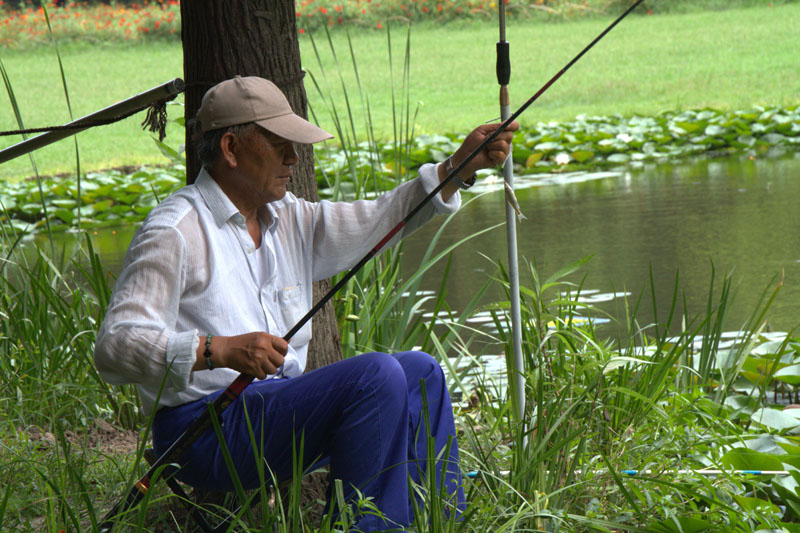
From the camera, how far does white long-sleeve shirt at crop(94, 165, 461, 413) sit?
75.6 inches

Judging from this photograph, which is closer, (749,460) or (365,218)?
(749,460)

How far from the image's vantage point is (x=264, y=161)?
86.0 inches

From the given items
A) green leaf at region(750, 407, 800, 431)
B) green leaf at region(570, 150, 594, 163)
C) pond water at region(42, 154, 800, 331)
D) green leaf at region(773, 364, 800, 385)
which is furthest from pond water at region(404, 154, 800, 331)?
green leaf at region(750, 407, 800, 431)

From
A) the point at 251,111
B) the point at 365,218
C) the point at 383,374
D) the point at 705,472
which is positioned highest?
the point at 251,111

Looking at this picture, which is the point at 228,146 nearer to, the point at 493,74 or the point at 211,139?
the point at 211,139

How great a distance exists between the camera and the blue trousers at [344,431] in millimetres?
2000

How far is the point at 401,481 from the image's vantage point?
2008 mm

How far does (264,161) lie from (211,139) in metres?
0.12

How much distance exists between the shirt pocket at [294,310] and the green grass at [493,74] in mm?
8937

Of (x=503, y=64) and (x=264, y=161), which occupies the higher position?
(x=503, y=64)

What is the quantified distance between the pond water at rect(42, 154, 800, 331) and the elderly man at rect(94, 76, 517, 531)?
1.49 metres

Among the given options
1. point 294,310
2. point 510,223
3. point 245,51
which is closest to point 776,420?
point 510,223

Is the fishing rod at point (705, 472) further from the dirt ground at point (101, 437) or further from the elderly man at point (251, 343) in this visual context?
the dirt ground at point (101, 437)

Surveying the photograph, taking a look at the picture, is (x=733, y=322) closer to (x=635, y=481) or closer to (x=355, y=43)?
(x=635, y=481)
